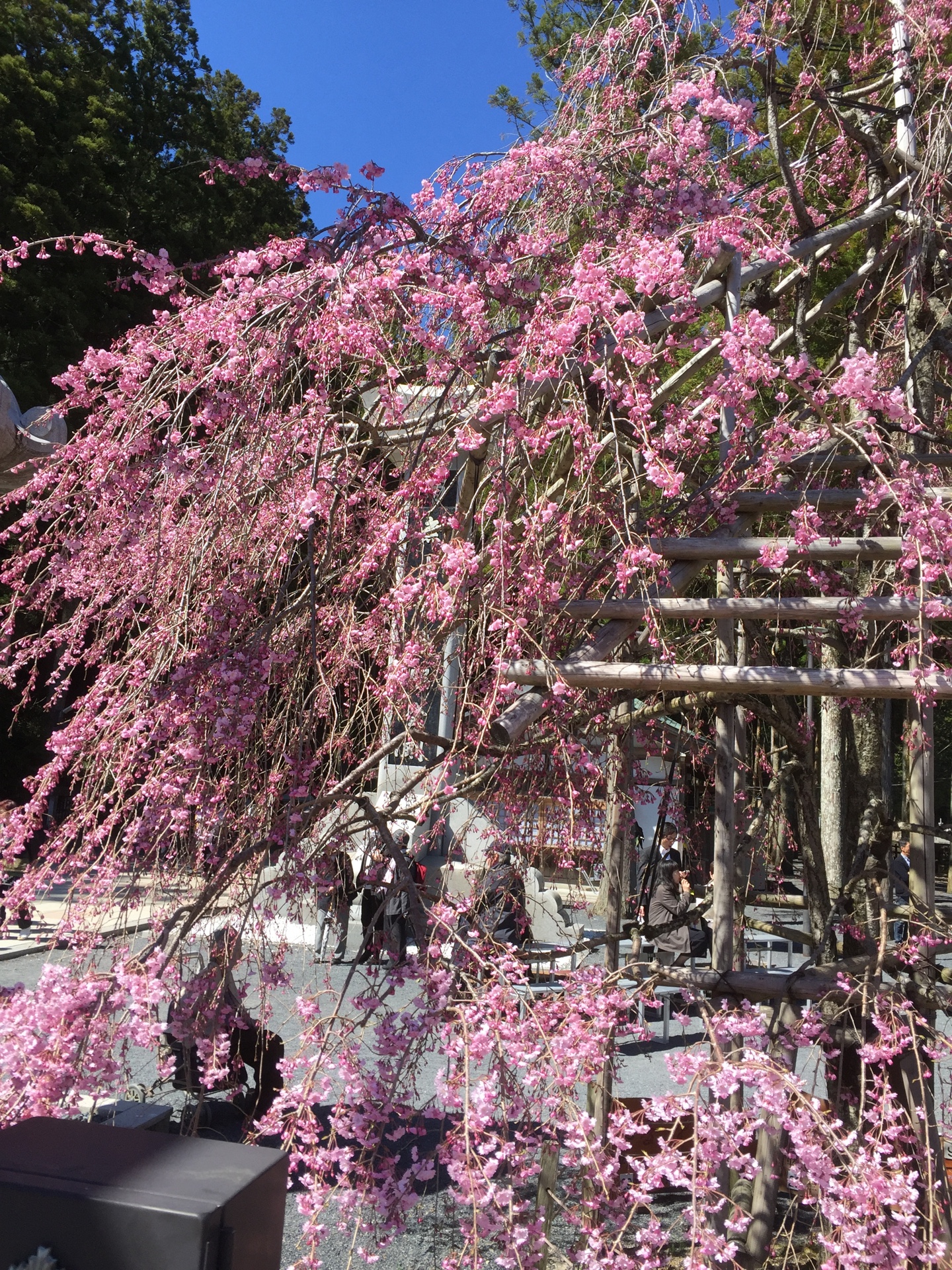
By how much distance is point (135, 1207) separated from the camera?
4.32 feet

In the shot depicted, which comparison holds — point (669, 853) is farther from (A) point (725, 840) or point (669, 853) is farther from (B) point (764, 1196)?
(A) point (725, 840)

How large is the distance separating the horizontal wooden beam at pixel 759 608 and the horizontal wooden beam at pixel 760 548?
0.61ft

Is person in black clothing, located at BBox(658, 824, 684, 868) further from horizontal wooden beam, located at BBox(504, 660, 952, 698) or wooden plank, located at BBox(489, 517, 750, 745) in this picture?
horizontal wooden beam, located at BBox(504, 660, 952, 698)

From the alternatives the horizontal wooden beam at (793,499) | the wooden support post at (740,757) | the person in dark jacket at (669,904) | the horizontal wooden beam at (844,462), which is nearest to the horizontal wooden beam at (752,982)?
the wooden support post at (740,757)

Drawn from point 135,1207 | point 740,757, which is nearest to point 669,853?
point 740,757

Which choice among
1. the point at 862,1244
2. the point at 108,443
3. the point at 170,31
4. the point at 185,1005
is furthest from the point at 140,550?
the point at 170,31

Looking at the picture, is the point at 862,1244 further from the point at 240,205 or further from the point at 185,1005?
the point at 240,205

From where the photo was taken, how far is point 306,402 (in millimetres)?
3168

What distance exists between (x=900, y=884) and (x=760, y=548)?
2192mm

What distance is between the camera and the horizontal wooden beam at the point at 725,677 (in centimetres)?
279

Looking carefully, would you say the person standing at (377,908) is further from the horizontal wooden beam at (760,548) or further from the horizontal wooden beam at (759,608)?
the horizontal wooden beam at (760,548)

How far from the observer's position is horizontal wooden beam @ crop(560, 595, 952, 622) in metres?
2.86

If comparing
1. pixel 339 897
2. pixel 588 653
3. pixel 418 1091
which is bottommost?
pixel 418 1091

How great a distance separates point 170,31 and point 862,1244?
22.2 m
